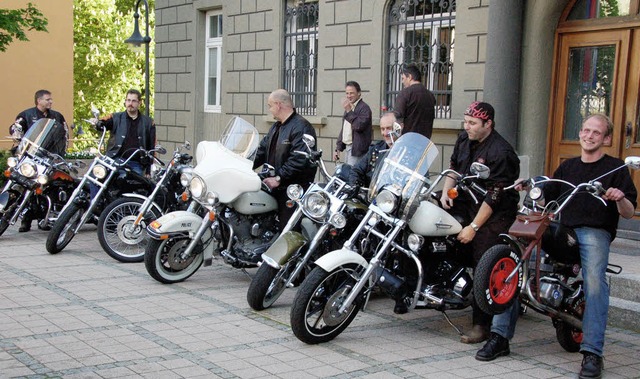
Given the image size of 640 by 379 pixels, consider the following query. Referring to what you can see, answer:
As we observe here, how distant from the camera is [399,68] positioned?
1234cm

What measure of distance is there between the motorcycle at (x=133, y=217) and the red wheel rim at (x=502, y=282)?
165 inches

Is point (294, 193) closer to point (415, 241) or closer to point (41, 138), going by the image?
point (415, 241)

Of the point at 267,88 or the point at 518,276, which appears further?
the point at 267,88

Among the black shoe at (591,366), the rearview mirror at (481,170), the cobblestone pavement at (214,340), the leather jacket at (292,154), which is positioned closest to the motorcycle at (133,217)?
the cobblestone pavement at (214,340)

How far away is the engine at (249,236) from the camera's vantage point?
7586mm

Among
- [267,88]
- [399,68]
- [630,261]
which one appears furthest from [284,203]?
[267,88]

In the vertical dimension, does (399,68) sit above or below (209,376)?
above

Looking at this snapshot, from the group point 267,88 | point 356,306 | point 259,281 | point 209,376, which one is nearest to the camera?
point 209,376

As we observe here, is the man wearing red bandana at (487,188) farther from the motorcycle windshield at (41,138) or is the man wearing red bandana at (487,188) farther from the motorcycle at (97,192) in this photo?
the motorcycle windshield at (41,138)

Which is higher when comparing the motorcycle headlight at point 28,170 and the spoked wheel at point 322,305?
the motorcycle headlight at point 28,170

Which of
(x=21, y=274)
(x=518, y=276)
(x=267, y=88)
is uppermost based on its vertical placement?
(x=267, y=88)

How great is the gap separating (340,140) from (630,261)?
187 inches

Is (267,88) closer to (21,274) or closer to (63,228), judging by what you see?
(63,228)

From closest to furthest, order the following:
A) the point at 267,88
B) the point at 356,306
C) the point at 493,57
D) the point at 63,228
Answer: the point at 356,306 → the point at 63,228 → the point at 493,57 → the point at 267,88
